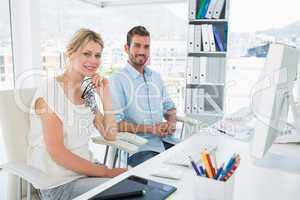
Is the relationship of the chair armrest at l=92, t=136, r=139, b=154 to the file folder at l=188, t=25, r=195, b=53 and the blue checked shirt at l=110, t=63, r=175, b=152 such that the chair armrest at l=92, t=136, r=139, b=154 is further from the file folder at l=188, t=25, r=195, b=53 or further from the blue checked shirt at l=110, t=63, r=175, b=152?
the file folder at l=188, t=25, r=195, b=53

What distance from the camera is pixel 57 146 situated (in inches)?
51.4

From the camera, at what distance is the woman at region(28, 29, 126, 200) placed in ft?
4.27

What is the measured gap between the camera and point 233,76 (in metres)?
3.13

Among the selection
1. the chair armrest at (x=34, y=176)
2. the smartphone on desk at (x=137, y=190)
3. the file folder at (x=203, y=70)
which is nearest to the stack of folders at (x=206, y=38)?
the file folder at (x=203, y=70)

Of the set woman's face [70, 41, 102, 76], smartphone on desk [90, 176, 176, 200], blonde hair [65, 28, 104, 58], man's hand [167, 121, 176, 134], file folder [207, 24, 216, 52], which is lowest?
man's hand [167, 121, 176, 134]

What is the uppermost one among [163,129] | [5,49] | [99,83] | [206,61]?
[5,49]

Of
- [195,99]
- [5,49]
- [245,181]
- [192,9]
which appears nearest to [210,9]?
[192,9]

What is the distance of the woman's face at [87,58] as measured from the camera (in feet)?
5.00

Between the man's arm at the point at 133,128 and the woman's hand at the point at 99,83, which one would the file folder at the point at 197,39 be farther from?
the woman's hand at the point at 99,83

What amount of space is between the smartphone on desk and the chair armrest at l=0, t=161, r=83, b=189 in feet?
1.25

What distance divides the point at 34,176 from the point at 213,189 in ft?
2.42

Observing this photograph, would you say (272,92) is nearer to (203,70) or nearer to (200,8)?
(203,70)

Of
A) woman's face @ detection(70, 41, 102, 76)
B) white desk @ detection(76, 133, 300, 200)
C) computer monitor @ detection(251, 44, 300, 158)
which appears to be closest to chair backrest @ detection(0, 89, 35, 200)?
woman's face @ detection(70, 41, 102, 76)

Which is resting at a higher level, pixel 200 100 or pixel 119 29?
pixel 119 29
